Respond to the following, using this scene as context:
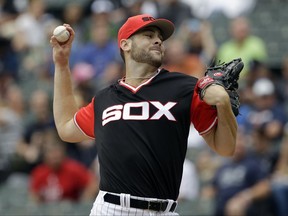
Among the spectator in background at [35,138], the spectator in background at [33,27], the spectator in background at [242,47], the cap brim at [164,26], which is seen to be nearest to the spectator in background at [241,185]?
the spectator in background at [242,47]

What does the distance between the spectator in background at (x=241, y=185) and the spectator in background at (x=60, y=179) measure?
161 centimetres

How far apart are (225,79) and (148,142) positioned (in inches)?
24.4

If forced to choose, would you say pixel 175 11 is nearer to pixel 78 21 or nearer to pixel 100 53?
pixel 100 53

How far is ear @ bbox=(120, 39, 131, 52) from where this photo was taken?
541 cm

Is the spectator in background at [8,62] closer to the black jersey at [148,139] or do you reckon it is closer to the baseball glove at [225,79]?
the black jersey at [148,139]

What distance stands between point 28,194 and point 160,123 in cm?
582

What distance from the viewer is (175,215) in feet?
17.0

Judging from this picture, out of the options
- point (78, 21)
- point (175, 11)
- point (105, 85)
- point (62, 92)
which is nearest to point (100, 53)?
point (105, 85)

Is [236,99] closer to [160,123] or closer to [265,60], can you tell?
[160,123]

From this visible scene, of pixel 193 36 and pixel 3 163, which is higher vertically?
pixel 193 36

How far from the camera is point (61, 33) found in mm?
5578

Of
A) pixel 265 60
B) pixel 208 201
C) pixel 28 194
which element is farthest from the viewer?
pixel 265 60

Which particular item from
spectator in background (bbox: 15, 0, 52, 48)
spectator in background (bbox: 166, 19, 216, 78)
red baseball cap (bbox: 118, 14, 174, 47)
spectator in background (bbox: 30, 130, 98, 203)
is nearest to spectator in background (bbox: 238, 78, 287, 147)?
spectator in background (bbox: 166, 19, 216, 78)

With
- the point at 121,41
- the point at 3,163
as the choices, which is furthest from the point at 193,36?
the point at 121,41
